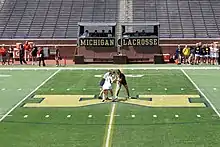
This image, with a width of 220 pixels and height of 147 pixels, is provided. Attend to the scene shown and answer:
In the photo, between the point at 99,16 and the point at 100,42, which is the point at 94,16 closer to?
the point at 99,16

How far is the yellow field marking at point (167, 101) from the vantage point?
21125 mm

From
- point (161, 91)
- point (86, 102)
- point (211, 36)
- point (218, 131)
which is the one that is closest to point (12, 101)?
point (86, 102)

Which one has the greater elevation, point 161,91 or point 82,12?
point 82,12

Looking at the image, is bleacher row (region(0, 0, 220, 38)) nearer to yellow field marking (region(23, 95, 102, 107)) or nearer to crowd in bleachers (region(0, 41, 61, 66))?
crowd in bleachers (region(0, 41, 61, 66))

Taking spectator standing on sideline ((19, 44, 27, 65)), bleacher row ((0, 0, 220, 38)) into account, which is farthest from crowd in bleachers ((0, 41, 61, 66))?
bleacher row ((0, 0, 220, 38))

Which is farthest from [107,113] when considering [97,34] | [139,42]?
[97,34]

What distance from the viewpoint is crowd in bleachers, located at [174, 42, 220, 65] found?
38031mm

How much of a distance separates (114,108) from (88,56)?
18942 millimetres

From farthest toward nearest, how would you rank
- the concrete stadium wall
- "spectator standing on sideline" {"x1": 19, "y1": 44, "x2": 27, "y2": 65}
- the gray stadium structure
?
the gray stadium structure → the concrete stadium wall → "spectator standing on sideline" {"x1": 19, "y1": 44, "x2": 27, "y2": 65}

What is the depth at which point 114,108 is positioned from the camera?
20344 mm

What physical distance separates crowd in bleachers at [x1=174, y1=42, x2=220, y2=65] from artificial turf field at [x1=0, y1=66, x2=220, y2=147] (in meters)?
7.53

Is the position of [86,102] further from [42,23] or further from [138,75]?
[42,23]

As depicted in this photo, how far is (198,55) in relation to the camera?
3822 cm

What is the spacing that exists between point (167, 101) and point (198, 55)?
16.7 m
